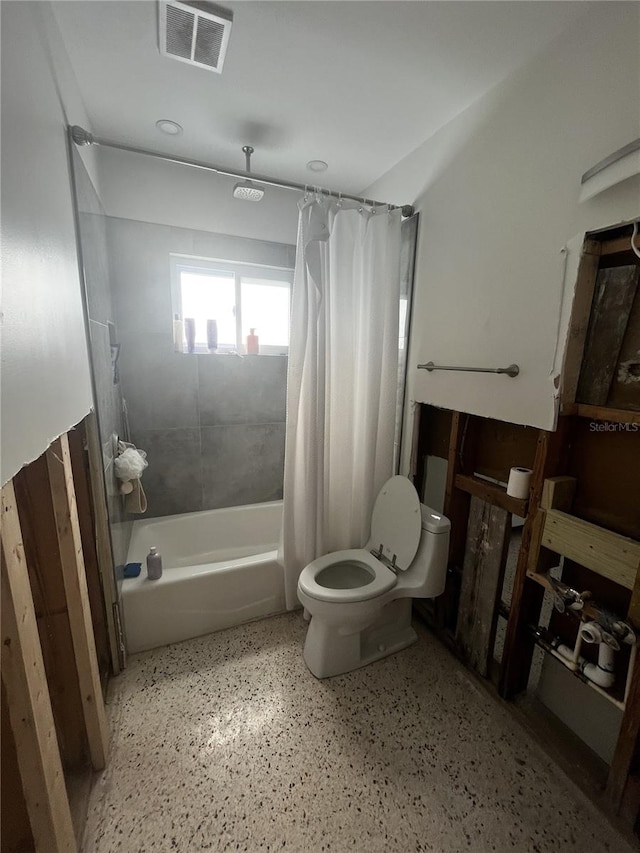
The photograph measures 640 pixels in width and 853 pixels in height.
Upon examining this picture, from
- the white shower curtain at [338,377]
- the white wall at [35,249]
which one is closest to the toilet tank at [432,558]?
the white shower curtain at [338,377]

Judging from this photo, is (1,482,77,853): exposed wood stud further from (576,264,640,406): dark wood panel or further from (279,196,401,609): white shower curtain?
(576,264,640,406): dark wood panel

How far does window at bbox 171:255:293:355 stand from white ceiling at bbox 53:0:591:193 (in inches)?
24.6

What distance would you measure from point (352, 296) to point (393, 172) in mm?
820

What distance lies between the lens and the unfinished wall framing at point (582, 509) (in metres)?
1.02

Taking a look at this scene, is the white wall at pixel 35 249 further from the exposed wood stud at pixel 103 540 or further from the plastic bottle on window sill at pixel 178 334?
the plastic bottle on window sill at pixel 178 334

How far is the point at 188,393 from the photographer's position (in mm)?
2203

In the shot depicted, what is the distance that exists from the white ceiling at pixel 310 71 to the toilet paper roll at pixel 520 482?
1.44m

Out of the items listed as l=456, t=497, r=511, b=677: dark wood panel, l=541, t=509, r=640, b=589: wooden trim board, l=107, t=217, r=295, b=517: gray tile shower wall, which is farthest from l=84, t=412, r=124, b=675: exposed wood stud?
l=541, t=509, r=640, b=589: wooden trim board

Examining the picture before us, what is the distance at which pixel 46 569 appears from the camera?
42.3 inches

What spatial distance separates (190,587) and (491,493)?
1.51 metres

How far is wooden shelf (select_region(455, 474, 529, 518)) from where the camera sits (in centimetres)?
135

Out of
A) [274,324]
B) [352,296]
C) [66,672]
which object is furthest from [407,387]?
[66,672]

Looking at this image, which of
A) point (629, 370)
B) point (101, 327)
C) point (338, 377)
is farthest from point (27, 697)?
point (629, 370)

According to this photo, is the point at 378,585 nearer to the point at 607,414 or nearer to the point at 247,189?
the point at 607,414
